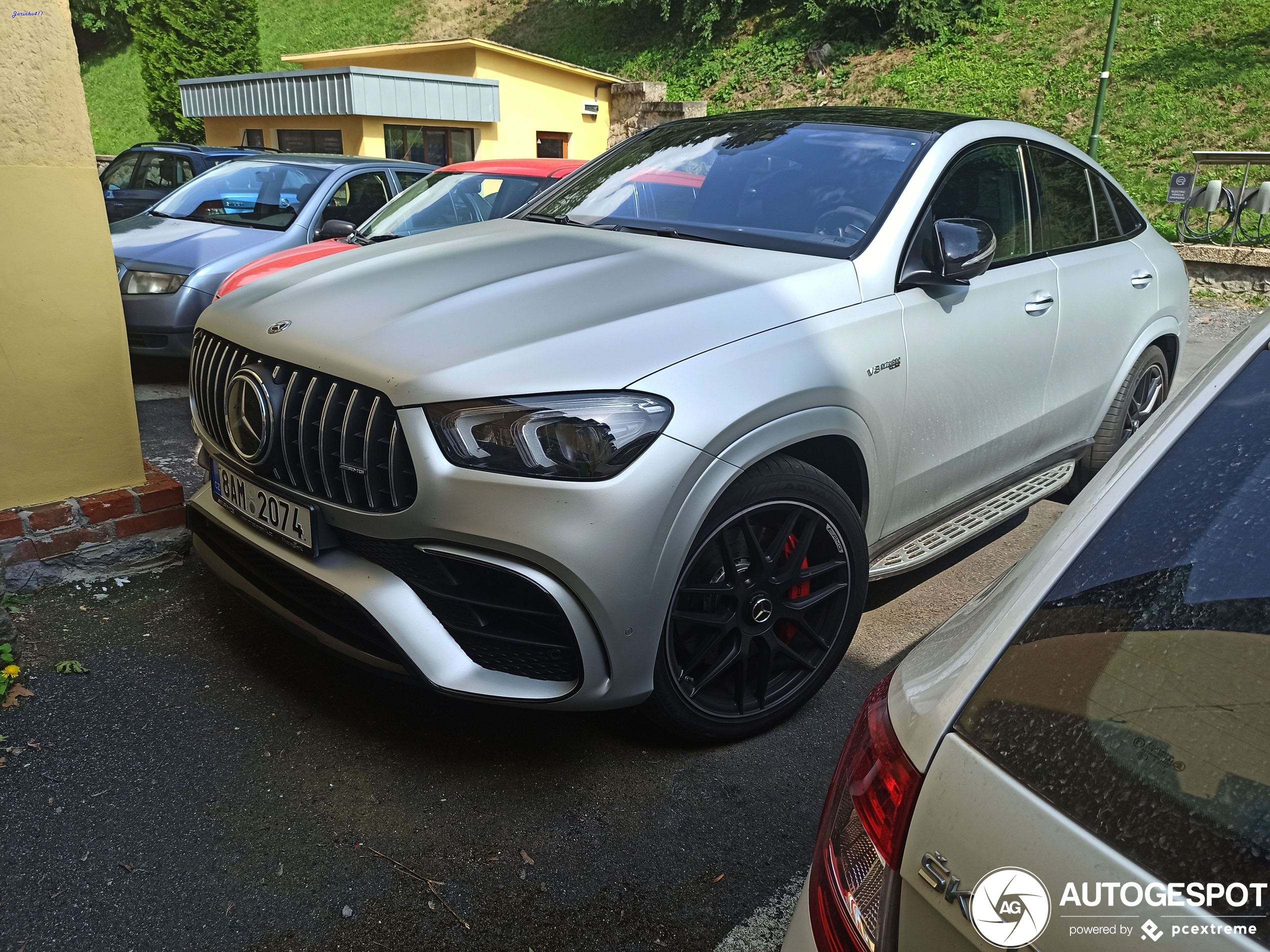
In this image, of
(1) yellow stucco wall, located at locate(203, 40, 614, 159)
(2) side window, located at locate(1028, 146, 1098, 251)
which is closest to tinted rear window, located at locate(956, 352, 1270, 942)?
(2) side window, located at locate(1028, 146, 1098, 251)

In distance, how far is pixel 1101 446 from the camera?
4199 millimetres

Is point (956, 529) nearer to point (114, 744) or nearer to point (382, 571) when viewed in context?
point (382, 571)

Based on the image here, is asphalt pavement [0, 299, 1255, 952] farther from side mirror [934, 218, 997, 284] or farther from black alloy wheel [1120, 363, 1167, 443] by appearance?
black alloy wheel [1120, 363, 1167, 443]

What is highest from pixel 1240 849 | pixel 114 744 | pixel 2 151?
pixel 2 151

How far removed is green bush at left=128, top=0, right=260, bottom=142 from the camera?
26453 mm

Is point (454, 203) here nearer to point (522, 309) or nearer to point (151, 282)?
point (151, 282)

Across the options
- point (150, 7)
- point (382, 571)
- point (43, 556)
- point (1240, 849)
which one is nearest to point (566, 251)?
point (382, 571)

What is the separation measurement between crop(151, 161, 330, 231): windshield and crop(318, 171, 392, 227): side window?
0.56 feet

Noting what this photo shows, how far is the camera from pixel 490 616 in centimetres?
226

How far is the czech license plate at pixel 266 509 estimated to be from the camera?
242cm

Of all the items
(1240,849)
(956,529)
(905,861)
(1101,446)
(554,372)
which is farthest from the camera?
(1101,446)

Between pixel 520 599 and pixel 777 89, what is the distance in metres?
25.4

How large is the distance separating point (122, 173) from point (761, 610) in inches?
457

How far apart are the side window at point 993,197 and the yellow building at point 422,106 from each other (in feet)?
52.1
